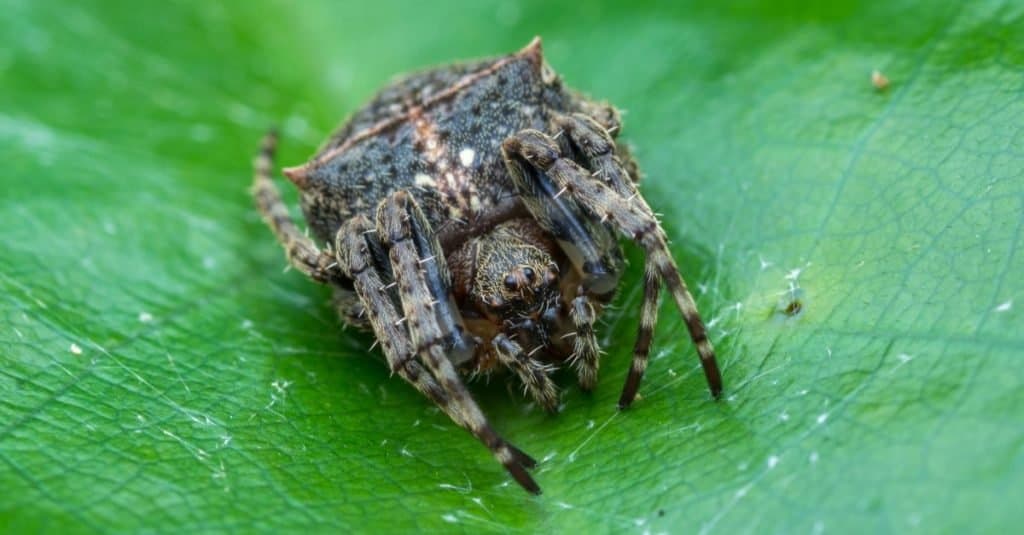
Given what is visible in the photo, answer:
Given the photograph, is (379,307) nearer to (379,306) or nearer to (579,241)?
(379,306)

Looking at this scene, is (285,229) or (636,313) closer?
(636,313)

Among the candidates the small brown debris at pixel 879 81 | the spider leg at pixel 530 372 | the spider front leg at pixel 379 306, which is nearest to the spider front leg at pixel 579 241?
the spider leg at pixel 530 372

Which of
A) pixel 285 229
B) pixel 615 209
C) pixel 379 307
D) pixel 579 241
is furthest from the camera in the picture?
pixel 285 229

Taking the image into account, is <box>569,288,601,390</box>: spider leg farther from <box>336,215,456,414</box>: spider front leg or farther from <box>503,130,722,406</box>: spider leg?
<box>336,215,456,414</box>: spider front leg

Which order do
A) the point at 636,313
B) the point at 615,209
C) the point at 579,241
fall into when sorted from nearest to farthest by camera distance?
the point at 615,209, the point at 579,241, the point at 636,313

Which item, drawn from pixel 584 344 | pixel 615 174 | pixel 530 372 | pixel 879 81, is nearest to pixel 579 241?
pixel 615 174

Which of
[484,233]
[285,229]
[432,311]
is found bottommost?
[432,311]

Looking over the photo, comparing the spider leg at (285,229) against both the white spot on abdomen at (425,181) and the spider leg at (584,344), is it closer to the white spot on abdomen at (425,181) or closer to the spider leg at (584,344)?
the white spot on abdomen at (425,181)
